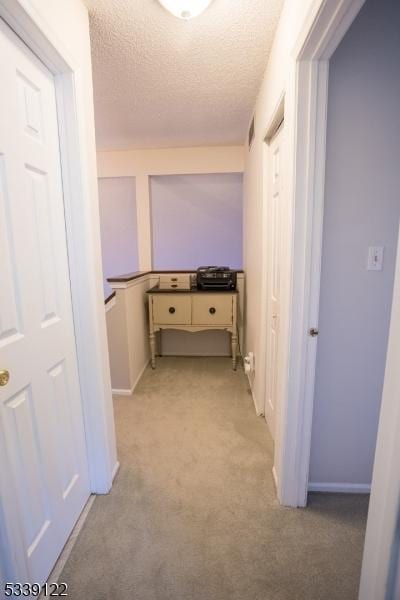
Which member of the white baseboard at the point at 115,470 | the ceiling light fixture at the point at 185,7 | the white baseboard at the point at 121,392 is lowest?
the white baseboard at the point at 121,392

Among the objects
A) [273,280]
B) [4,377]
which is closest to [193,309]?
[273,280]

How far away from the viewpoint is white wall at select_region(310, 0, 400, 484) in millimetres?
1151

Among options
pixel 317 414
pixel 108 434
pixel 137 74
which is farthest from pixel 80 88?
pixel 317 414

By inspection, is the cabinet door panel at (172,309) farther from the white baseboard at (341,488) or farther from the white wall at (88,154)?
the white baseboard at (341,488)

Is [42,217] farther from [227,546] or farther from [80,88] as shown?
[227,546]

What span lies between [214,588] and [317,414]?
802 millimetres

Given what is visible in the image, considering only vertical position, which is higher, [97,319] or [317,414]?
[97,319]

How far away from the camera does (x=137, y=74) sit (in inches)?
70.8

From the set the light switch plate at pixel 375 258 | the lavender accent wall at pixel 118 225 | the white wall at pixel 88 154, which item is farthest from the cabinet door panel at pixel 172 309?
the light switch plate at pixel 375 258

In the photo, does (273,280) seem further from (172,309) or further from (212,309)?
(172,309)

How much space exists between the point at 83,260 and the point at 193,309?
172 centimetres

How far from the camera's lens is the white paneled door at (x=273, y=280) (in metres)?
1.69

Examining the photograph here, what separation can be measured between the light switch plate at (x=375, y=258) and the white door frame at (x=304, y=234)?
0.84ft

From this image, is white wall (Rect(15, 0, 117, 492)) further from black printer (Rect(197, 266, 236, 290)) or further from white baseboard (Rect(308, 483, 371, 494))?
black printer (Rect(197, 266, 236, 290))
